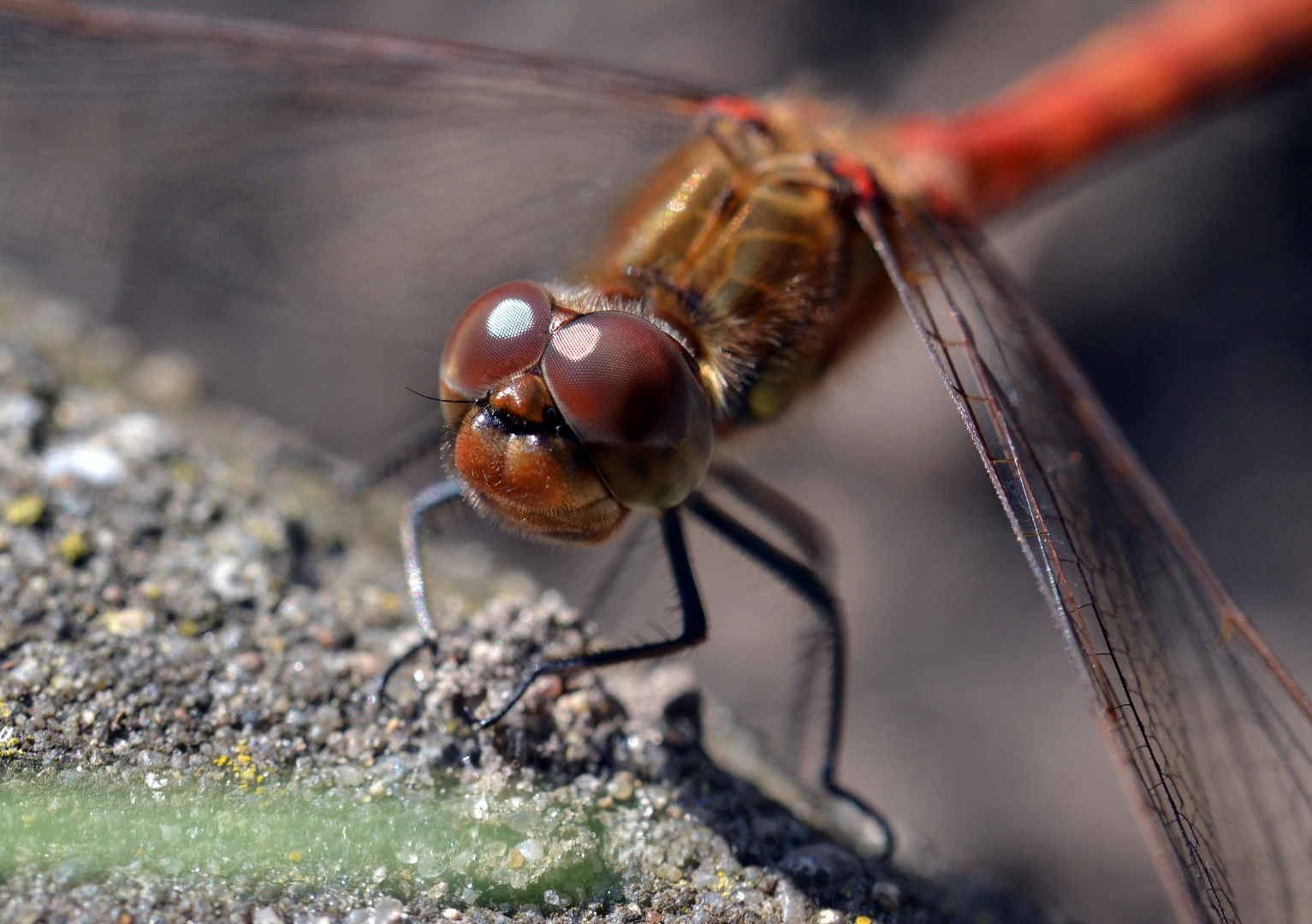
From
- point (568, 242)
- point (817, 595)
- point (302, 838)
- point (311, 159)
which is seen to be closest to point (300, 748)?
point (302, 838)

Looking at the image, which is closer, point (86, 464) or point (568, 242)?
point (86, 464)

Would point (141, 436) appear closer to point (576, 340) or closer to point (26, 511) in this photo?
point (26, 511)

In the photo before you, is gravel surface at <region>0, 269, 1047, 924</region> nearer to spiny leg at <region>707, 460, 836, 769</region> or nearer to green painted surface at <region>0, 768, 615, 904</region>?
green painted surface at <region>0, 768, 615, 904</region>

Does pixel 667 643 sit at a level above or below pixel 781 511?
below

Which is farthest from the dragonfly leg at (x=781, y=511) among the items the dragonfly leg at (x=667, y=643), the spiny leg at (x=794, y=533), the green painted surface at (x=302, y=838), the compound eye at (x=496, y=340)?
the green painted surface at (x=302, y=838)

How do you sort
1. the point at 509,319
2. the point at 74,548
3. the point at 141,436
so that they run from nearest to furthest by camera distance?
the point at 509,319, the point at 74,548, the point at 141,436

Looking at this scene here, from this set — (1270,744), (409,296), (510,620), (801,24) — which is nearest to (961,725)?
(1270,744)

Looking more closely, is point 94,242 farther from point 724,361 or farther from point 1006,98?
point 1006,98
